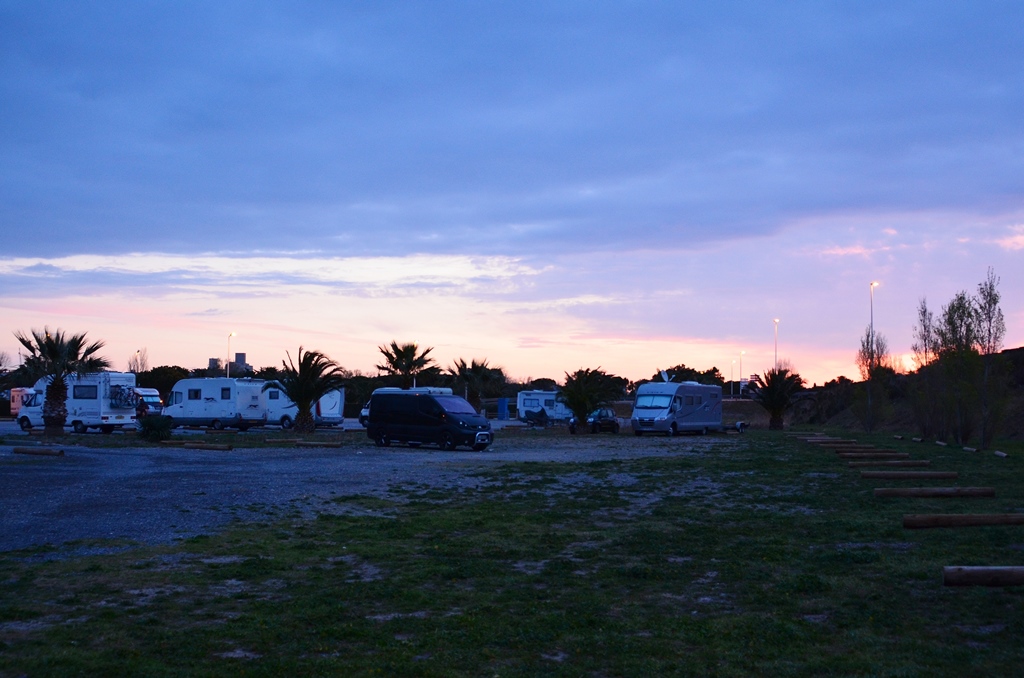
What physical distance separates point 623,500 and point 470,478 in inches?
191

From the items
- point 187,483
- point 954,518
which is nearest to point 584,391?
point 187,483

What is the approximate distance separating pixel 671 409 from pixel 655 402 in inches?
32.7

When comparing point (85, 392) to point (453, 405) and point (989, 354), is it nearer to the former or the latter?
point (453, 405)

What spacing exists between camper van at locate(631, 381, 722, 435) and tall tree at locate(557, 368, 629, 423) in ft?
5.59

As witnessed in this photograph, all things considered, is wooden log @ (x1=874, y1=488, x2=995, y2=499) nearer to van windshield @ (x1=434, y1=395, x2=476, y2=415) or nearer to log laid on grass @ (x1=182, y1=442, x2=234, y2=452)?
van windshield @ (x1=434, y1=395, x2=476, y2=415)

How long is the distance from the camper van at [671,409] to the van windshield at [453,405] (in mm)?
13882

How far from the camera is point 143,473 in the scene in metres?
18.4

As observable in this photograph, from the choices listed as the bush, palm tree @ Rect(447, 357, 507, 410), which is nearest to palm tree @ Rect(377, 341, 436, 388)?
palm tree @ Rect(447, 357, 507, 410)

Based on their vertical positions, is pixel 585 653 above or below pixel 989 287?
below

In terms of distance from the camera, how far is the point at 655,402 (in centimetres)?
4459

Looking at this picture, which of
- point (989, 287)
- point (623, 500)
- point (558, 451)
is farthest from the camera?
point (989, 287)

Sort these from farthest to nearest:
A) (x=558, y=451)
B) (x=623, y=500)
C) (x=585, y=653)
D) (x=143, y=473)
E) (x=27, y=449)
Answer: (x=558, y=451) < (x=27, y=449) < (x=143, y=473) < (x=623, y=500) < (x=585, y=653)

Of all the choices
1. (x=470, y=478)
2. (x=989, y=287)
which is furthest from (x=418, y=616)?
(x=989, y=287)

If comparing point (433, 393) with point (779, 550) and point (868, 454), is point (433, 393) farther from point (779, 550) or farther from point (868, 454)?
point (779, 550)
